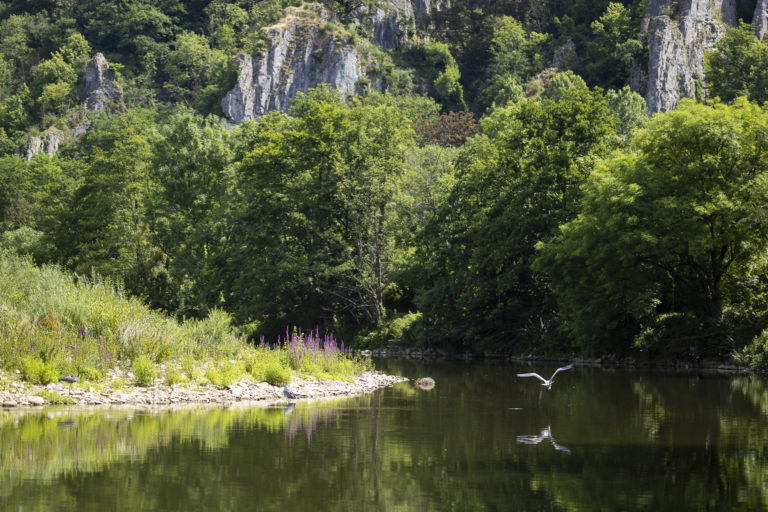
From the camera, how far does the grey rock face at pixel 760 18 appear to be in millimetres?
111125

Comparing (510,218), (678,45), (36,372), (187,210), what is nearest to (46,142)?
(187,210)

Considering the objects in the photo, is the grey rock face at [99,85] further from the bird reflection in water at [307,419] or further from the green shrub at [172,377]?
the bird reflection in water at [307,419]

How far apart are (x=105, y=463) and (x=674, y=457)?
8761mm

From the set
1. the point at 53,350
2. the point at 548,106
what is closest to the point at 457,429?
the point at 53,350

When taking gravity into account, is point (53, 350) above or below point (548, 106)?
below

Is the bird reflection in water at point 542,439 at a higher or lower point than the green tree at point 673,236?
lower

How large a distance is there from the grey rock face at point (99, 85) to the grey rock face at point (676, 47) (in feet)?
294

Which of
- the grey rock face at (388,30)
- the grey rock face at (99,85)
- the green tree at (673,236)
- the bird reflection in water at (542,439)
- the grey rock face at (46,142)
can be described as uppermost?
the grey rock face at (388,30)

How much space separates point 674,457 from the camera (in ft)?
46.2

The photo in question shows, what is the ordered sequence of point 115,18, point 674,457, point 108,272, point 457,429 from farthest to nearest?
1. point 115,18
2. point 108,272
3. point 457,429
4. point 674,457

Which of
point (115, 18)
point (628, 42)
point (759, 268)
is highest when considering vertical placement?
point (115, 18)

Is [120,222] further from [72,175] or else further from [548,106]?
[548,106]

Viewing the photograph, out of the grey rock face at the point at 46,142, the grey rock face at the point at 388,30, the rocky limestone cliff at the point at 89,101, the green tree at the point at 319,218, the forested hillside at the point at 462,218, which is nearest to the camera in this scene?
the forested hillside at the point at 462,218

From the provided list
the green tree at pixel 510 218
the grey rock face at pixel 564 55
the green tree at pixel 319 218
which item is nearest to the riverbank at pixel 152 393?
the green tree at pixel 510 218
